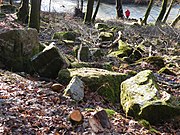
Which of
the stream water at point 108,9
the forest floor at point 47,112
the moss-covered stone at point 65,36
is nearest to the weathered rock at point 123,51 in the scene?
the moss-covered stone at point 65,36

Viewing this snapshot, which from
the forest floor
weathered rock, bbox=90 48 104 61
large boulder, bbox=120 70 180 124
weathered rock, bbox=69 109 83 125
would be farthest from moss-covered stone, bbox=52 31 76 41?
weathered rock, bbox=69 109 83 125

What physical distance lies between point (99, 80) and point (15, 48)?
2.53 metres

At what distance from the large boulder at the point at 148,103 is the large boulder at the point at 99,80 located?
42 cm

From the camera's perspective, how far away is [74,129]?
4859mm

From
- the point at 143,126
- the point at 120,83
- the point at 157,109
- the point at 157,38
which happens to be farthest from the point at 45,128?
the point at 157,38

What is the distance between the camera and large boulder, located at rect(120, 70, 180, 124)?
5836mm

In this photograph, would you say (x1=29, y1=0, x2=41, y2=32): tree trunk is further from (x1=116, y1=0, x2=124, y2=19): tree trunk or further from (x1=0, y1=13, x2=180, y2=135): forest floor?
(x1=116, y1=0, x2=124, y2=19): tree trunk

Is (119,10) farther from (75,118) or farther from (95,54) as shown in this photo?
(75,118)

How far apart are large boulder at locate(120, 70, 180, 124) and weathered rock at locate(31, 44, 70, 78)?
190 centimetres

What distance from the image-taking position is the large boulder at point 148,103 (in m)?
5.84

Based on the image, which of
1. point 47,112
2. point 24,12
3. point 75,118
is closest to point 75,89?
point 47,112

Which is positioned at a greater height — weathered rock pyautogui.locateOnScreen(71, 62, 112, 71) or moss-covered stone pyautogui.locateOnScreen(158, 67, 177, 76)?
weathered rock pyautogui.locateOnScreen(71, 62, 112, 71)

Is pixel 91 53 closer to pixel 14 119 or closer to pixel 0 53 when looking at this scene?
pixel 0 53

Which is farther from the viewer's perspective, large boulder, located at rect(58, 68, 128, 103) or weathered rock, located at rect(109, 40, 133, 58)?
weathered rock, located at rect(109, 40, 133, 58)
